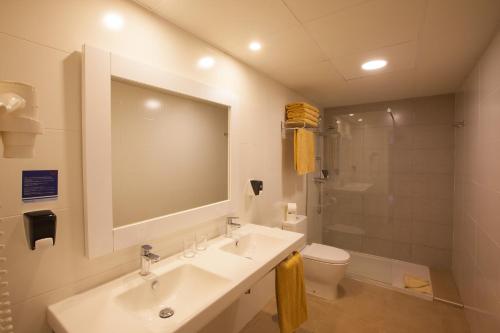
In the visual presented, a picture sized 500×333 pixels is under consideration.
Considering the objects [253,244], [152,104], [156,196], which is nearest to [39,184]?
[156,196]

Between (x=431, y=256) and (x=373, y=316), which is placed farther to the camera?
(x=431, y=256)

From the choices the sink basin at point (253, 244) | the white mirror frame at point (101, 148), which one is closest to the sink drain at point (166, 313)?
the white mirror frame at point (101, 148)

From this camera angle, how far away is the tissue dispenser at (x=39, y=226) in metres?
0.89

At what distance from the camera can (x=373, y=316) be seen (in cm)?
228

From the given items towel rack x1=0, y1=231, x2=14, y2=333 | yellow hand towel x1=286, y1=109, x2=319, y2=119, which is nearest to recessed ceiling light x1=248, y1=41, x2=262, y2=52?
yellow hand towel x1=286, y1=109, x2=319, y2=119

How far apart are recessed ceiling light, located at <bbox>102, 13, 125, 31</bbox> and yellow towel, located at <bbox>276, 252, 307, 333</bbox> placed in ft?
5.49

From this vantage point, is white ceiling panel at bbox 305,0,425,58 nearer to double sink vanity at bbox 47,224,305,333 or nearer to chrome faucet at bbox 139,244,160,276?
double sink vanity at bbox 47,224,305,333

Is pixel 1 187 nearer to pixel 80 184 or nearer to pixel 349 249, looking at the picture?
pixel 80 184

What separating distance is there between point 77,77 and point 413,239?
3.95 meters

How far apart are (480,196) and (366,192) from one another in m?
1.61

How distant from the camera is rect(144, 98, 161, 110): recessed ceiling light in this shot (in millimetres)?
1390

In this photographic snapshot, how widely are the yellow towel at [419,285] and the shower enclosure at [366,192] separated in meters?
0.33

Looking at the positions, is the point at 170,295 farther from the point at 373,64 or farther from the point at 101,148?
the point at 373,64

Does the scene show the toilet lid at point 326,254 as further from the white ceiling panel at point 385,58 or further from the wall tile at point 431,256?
the white ceiling panel at point 385,58
